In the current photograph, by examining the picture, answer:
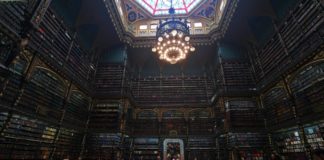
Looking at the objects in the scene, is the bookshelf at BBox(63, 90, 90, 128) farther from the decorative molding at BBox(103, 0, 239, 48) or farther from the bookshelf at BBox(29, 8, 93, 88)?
the decorative molding at BBox(103, 0, 239, 48)

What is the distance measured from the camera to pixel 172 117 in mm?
12562

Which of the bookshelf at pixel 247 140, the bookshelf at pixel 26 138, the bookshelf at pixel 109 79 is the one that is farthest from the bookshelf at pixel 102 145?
the bookshelf at pixel 247 140

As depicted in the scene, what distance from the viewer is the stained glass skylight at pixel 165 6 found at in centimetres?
1420

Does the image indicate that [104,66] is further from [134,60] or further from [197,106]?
[197,106]

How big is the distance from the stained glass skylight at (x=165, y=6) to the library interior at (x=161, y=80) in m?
0.11

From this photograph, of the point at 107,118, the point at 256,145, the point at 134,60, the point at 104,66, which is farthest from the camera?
the point at 134,60

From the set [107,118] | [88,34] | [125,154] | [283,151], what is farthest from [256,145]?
[88,34]

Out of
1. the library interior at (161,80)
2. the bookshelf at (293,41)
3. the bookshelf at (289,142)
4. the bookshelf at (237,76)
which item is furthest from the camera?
the bookshelf at (237,76)

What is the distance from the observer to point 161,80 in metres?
14.2

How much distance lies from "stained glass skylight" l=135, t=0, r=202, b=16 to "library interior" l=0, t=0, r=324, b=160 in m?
0.11

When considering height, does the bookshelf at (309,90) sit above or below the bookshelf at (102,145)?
above

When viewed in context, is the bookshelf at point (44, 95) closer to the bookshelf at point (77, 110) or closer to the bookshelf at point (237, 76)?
the bookshelf at point (77, 110)

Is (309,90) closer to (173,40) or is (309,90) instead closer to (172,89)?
(173,40)

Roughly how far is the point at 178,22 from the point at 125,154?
27.3ft
